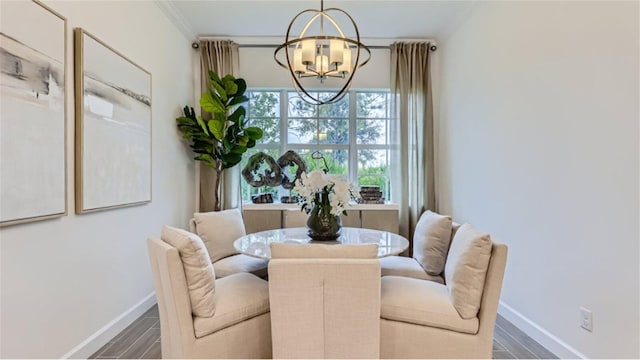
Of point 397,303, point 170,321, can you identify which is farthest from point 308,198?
point 170,321

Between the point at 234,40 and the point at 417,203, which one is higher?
the point at 234,40

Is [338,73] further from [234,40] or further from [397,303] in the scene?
[234,40]

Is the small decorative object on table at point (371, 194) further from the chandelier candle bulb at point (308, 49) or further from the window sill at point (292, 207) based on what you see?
the chandelier candle bulb at point (308, 49)

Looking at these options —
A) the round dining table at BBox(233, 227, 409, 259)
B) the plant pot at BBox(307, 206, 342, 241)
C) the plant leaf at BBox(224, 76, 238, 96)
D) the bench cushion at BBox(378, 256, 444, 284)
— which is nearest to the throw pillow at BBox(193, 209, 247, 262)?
the round dining table at BBox(233, 227, 409, 259)

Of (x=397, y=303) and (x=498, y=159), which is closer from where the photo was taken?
(x=397, y=303)

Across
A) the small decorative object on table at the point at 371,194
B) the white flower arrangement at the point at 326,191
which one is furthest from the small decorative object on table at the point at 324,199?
the small decorative object on table at the point at 371,194

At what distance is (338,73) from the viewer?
248 centimetres

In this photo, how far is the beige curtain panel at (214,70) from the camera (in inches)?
164

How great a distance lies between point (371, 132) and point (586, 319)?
3055 millimetres

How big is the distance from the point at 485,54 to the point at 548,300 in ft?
7.11

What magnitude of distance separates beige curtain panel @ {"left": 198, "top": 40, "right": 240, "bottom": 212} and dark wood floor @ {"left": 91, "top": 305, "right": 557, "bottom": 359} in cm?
167

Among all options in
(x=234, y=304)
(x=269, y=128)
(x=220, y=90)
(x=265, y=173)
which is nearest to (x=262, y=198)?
(x=265, y=173)

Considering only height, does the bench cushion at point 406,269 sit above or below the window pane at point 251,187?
below

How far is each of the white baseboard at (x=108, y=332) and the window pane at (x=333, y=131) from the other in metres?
2.69
